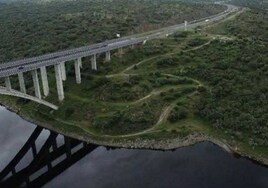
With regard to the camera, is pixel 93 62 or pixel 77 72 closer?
pixel 77 72

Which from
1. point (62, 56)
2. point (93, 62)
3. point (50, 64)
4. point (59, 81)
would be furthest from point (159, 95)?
point (50, 64)

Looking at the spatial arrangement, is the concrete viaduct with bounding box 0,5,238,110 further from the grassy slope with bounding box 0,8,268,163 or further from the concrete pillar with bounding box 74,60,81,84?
the grassy slope with bounding box 0,8,268,163

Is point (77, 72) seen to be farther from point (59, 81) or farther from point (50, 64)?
point (50, 64)

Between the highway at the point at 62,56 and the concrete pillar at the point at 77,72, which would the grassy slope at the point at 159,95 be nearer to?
the concrete pillar at the point at 77,72

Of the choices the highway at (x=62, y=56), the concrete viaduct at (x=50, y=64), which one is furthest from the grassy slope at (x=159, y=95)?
the highway at (x=62, y=56)

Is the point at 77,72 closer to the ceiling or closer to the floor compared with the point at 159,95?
closer to the ceiling

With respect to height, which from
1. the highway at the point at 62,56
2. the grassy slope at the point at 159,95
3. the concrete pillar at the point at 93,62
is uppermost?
the highway at the point at 62,56

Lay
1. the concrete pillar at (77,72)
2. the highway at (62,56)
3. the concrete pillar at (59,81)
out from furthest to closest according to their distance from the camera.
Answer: the concrete pillar at (77,72), the concrete pillar at (59,81), the highway at (62,56)

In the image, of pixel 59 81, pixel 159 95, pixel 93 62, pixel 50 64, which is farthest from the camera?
pixel 93 62

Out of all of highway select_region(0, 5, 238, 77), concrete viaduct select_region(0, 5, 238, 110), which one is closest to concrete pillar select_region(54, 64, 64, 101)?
concrete viaduct select_region(0, 5, 238, 110)

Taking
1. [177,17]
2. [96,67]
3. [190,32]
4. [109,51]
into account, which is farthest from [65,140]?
[177,17]

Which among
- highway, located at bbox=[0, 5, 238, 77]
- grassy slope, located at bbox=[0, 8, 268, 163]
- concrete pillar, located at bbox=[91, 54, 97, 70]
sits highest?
highway, located at bbox=[0, 5, 238, 77]

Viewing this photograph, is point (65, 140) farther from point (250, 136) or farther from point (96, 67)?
point (250, 136)
